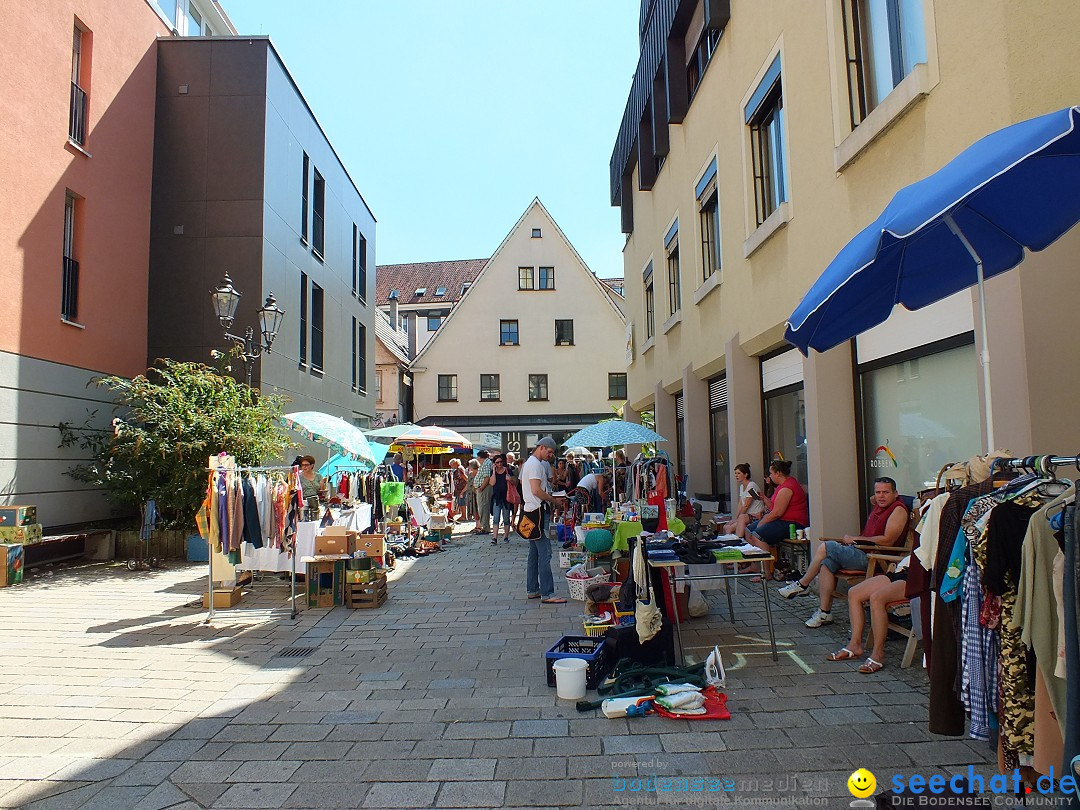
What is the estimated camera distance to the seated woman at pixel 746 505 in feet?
31.3

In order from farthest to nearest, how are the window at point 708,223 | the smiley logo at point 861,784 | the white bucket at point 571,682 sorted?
1. the window at point 708,223
2. the white bucket at point 571,682
3. the smiley logo at point 861,784

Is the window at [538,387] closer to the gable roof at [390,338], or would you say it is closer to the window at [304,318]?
the gable roof at [390,338]

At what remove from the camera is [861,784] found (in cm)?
336

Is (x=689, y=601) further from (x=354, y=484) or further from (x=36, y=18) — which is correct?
(x=36, y=18)

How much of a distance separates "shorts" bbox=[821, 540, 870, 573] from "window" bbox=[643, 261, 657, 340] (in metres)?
12.0

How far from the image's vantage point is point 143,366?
14250 mm

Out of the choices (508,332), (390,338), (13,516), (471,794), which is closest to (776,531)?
(471,794)

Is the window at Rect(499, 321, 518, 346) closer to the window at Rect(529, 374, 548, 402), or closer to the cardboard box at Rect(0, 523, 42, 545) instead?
the window at Rect(529, 374, 548, 402)

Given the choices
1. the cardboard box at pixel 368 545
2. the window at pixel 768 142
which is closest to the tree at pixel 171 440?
the cardboard box at pixel 368 545

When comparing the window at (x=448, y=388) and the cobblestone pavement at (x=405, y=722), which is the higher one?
the window at (x=448, y=388)

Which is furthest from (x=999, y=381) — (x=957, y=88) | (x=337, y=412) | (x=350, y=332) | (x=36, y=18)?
(x=350, y=332)

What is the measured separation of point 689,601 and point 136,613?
6.11 m

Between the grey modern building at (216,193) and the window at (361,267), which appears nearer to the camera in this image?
the grey modern building at (216,193)

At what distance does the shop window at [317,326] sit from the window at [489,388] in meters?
15.3
